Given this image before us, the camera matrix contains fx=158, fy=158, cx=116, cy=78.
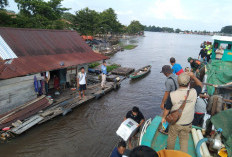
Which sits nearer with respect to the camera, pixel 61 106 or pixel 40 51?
pixel 61 106

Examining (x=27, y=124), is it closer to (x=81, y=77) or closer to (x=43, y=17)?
(x=81, y=77)

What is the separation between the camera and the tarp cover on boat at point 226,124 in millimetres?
4007

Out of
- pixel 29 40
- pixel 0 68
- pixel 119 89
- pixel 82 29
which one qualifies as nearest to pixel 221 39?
A: pixel 119 89

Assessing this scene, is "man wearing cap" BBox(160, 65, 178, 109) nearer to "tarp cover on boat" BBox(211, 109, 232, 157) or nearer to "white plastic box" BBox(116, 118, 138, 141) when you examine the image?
"white plastic box" BBox(116, 118, 138, 141)

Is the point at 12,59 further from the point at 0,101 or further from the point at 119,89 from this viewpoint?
the point at 119,89

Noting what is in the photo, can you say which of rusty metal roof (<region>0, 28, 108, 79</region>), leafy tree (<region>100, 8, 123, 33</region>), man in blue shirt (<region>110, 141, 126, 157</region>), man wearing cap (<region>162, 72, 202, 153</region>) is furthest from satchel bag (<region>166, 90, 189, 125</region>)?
leafy tree (<region>100, 8, 123, 33</region>)

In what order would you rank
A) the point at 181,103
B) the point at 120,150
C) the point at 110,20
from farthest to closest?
the point at 110,20 → the point at 120,150 → the point at 181,103

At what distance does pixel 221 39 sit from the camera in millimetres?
13125

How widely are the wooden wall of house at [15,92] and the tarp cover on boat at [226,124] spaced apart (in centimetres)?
940

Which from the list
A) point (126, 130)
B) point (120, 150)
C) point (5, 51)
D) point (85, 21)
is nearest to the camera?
point (120, 150)

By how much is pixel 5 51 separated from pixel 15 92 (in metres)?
2.47

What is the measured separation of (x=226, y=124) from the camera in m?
4.30

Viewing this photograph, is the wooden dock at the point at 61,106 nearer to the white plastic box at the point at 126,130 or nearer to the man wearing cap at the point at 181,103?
the white plastic box at the point at 126,130

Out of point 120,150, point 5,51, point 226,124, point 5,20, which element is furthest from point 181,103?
point 5,20
